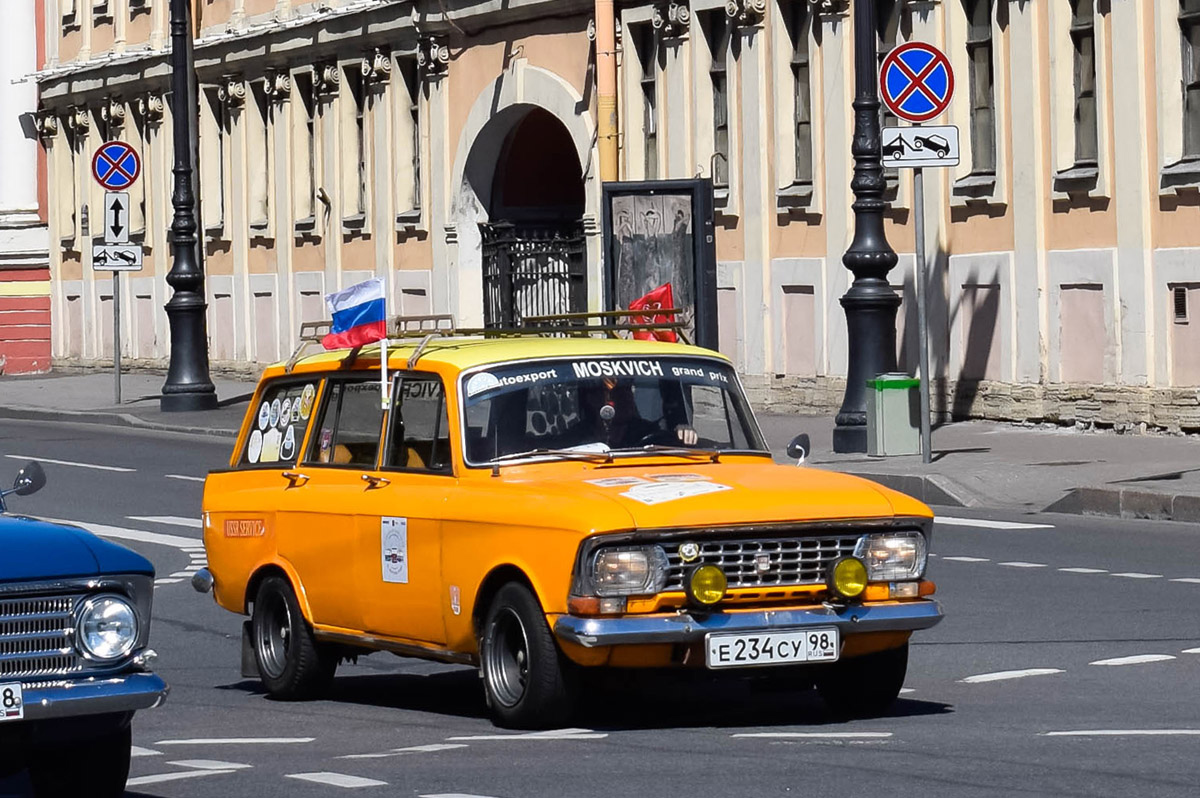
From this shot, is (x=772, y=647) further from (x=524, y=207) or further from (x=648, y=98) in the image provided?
(x=524, y=207)

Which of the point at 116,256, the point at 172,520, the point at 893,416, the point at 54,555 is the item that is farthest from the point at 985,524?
the point at 116,256

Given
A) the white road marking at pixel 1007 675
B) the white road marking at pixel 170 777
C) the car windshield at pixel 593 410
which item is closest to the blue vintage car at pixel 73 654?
the white road marking at pixel 170 777

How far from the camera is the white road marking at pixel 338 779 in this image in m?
8.77

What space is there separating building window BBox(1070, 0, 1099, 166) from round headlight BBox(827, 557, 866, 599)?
17.1 metres

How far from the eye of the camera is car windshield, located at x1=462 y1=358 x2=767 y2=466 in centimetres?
1082

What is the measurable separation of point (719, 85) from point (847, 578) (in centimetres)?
2430

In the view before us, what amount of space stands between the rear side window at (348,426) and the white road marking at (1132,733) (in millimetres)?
3428

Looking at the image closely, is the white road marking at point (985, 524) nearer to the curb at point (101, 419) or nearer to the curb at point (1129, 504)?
the curb at point (1129, 504)

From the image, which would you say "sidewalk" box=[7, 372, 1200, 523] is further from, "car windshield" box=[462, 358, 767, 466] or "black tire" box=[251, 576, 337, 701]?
"black tire" box=[251, 576, 337, 701]

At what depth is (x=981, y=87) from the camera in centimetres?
2839

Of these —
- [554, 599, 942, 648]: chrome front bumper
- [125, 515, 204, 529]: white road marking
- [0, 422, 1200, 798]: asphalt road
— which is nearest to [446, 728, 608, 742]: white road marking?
[0, 422, 1200, 798]: asphalt road

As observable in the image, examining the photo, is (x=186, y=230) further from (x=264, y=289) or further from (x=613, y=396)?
(x=613, y=396)

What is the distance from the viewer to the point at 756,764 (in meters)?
8.90

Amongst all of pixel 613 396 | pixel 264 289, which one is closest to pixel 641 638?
pixel 613 396
